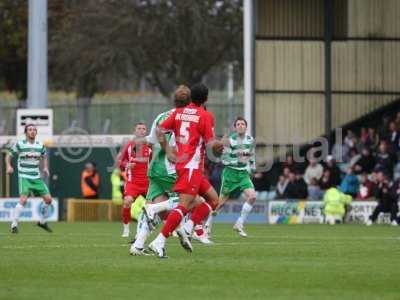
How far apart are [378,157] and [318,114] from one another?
183 inches

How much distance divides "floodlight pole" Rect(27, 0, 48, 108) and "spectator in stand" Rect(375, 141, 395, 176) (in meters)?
9.70

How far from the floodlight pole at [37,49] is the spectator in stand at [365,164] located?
30.1ft

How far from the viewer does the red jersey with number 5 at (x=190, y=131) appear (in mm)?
15914

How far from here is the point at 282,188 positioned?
36.2m

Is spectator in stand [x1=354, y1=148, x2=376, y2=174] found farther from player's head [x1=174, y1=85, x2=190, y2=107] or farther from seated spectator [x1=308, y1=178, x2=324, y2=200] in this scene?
player's head [x1=174, y1=85, x2=190, y2=107]

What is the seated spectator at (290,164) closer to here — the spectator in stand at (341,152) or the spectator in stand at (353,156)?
the spectator in stand at (341,152)

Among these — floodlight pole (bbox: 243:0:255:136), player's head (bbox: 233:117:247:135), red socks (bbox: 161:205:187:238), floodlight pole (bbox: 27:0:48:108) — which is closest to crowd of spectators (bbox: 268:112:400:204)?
floodlight pole (bbox: 243:0:255:136)

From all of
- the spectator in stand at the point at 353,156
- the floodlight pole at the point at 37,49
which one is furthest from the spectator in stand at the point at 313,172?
the floodlight pole at the point at 37,49

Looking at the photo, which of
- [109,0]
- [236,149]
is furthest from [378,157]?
[109,0]

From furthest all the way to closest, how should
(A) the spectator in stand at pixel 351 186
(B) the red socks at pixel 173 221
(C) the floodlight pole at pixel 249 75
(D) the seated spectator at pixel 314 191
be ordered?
Result: (C) the floodlight pole at pixel 249 75
(D) the seated spectator at pixel 314 191
(A) the spectator in stand at pixel 351 186
(B) the red socks at pixel 173 221

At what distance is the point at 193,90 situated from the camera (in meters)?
15.9

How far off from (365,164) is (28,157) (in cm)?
1324

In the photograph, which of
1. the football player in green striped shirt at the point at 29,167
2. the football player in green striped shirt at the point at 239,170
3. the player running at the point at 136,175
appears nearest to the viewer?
the player running at the point at 136,175

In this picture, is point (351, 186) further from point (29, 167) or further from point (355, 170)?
point (29, 167)
